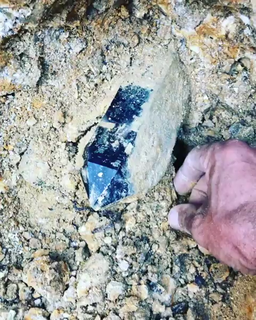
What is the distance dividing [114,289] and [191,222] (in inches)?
10.1

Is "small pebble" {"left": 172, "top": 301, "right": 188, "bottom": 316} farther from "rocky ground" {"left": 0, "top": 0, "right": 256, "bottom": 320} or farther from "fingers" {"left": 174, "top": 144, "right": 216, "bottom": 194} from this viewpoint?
"fingers" {"left": 174, "top": 144, "right": 216, "bottom": 194}

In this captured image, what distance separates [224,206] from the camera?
114cm

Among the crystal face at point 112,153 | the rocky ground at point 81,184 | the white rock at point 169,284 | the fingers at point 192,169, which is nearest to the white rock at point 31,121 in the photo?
the rocky ground at point 81,184

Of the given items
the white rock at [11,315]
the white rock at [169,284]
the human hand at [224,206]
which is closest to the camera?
the human hand at [224,206]

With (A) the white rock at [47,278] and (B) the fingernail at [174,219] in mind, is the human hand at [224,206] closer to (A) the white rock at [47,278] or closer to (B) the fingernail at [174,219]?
(B) the fingernail at [174,219]

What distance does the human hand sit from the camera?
3.55ft

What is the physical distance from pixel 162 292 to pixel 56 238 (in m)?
0.31

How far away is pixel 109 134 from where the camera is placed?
50.4 inches

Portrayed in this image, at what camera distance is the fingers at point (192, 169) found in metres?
1.32

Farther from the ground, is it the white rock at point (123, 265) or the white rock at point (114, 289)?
the white rock at point (123, 265)

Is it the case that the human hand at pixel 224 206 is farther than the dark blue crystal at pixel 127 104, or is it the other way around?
the dark blue crystal at pixel 127 104

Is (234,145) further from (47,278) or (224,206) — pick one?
(47,278)

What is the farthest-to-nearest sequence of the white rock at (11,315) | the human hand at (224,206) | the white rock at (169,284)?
the white rock at (169,284) < the white rock at (11,315) < the human hand at (224,206)

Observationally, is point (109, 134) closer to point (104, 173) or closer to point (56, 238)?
point (104, 173)
